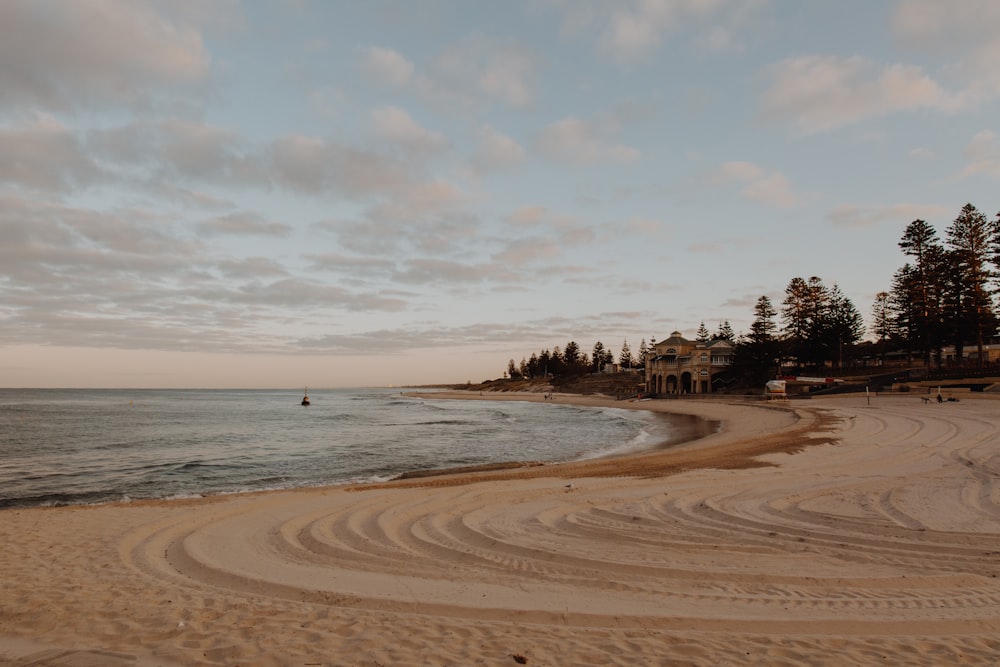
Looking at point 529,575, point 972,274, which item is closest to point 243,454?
point 529,575

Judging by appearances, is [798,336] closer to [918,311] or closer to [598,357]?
[918,311]

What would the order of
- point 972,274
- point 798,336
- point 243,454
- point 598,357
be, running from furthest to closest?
point 598,357
point 798,336
point 972,274
point 243,454

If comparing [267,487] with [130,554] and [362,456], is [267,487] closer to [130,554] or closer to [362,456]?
[362,456]

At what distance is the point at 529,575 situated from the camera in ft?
22.3

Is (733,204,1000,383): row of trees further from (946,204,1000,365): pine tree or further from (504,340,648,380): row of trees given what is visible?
(504,340,648,380): row of trees

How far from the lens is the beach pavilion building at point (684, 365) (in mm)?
76188

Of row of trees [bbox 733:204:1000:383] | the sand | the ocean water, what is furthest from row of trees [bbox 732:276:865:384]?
the sand

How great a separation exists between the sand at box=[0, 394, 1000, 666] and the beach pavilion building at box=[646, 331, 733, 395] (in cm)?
6465

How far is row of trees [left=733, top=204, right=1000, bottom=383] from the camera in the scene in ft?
164

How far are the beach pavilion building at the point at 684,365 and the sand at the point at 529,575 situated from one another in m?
64.7

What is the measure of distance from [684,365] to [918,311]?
2899 centimetres

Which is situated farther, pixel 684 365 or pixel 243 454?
pixel 684 365

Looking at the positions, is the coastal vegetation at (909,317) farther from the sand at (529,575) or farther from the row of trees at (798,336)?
the sand at (529,575)

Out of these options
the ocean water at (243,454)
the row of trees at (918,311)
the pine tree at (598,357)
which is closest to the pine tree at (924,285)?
the row of trees at (918,311)
